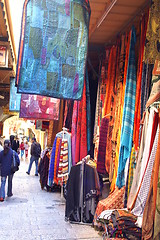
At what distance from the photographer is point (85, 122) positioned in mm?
6957

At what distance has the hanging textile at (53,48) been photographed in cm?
401

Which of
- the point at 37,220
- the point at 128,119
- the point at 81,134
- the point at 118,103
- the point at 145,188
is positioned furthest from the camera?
the point at 81,134

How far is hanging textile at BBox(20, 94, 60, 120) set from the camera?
29.0 feet

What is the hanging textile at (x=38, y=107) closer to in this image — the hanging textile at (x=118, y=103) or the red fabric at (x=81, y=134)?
the red fabric at (x=81, y=134)

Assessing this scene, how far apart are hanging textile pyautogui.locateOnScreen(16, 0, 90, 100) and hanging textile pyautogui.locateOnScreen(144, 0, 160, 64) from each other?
117 centimetres

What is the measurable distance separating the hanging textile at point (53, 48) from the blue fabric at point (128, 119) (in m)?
0.99

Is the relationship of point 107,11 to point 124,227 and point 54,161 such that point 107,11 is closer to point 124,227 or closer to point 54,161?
point 124,227

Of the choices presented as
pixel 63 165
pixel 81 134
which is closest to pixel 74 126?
pixel 81 134

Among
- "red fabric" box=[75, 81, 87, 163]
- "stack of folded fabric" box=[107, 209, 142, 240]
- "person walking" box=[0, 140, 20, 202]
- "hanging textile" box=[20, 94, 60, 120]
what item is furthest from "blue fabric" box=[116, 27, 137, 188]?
"person walking" box=[0, 140, 20, 202]

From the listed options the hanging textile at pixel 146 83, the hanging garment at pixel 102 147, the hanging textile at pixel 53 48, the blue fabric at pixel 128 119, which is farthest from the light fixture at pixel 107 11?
the hanging garment at pixel 102 147

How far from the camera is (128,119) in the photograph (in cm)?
500

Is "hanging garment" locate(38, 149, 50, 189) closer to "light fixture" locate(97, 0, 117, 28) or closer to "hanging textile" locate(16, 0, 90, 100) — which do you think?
"light fixture" locate(97, 0, 117, 28)

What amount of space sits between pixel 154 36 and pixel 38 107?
619cm

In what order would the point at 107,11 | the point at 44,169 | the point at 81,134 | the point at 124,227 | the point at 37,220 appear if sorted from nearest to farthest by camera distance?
the point at 124,227 → the point at 107,11 → the point at 37,220 → the point at 81,134 → the point at 44,169
